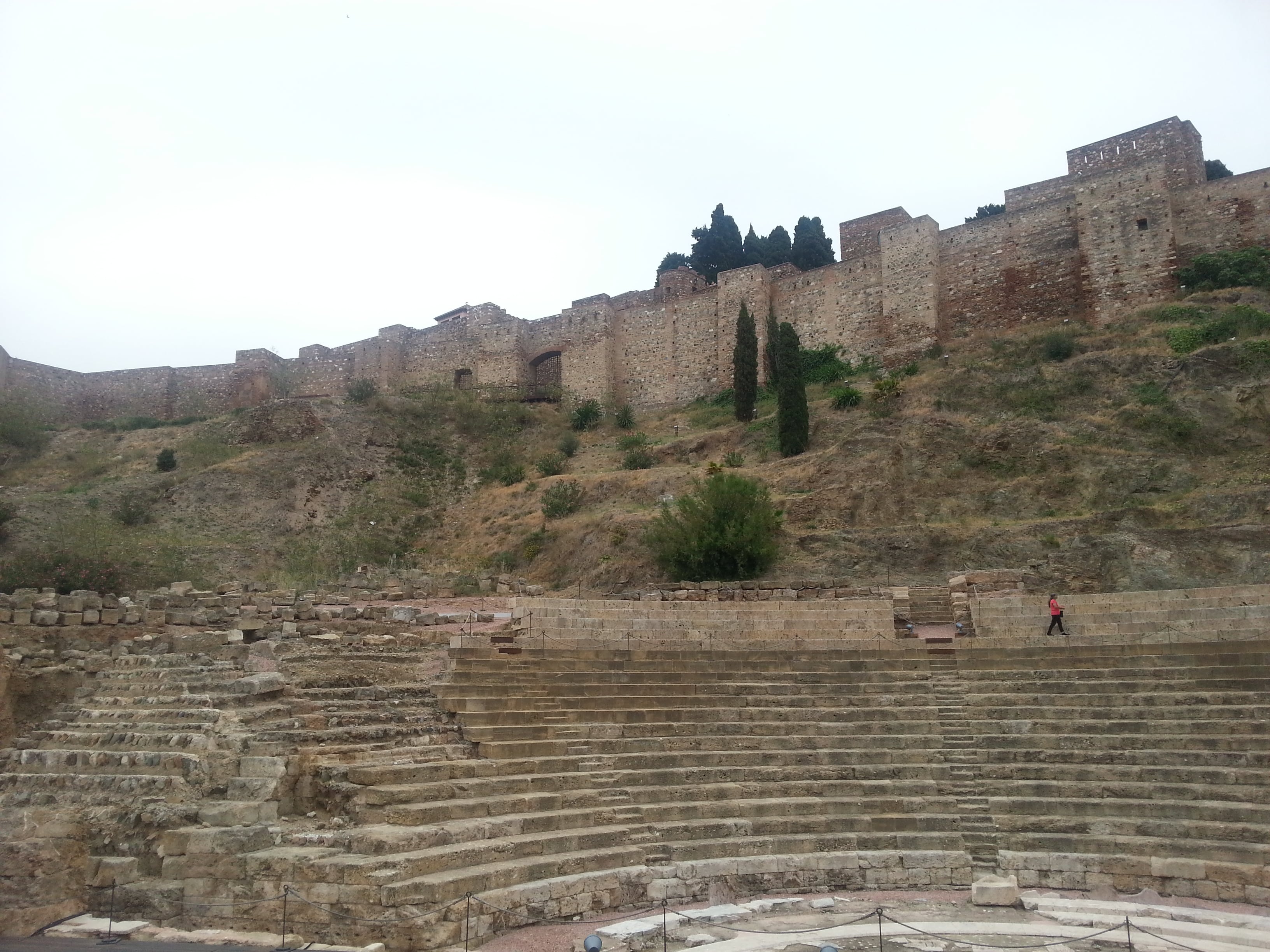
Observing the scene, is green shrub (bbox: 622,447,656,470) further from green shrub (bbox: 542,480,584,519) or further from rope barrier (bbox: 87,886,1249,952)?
rope barrier (bbox: 87,886,1249,952)

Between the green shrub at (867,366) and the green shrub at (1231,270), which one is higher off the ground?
the green shrub at (1231,270)

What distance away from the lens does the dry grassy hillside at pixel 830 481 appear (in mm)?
20141

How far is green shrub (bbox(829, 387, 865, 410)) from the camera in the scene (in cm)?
2794

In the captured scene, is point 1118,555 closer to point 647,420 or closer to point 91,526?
point 647,420

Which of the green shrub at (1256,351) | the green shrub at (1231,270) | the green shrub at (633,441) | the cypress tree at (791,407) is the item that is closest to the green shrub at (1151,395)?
the green shrub at (1256,351)

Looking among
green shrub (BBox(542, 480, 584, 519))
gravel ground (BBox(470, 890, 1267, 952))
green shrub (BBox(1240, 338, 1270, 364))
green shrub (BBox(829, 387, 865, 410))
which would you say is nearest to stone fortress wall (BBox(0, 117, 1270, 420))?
green shrub (BBox(829, 387, 865, 410))

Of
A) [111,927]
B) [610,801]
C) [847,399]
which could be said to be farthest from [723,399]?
[111,927]

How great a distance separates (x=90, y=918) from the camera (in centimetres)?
743

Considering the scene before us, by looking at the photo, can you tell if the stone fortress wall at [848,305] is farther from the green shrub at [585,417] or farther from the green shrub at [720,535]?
the green shrub at [720,535]

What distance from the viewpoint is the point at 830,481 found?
2411 centimetres

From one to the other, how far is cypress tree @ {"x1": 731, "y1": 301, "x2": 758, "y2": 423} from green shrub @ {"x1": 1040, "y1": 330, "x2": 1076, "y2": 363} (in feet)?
27.4

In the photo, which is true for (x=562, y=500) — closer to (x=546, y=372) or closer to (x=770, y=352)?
(x=770, y=352)

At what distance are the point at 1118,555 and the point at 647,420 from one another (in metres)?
19.7

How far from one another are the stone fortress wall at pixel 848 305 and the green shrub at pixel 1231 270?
18.3 inches
